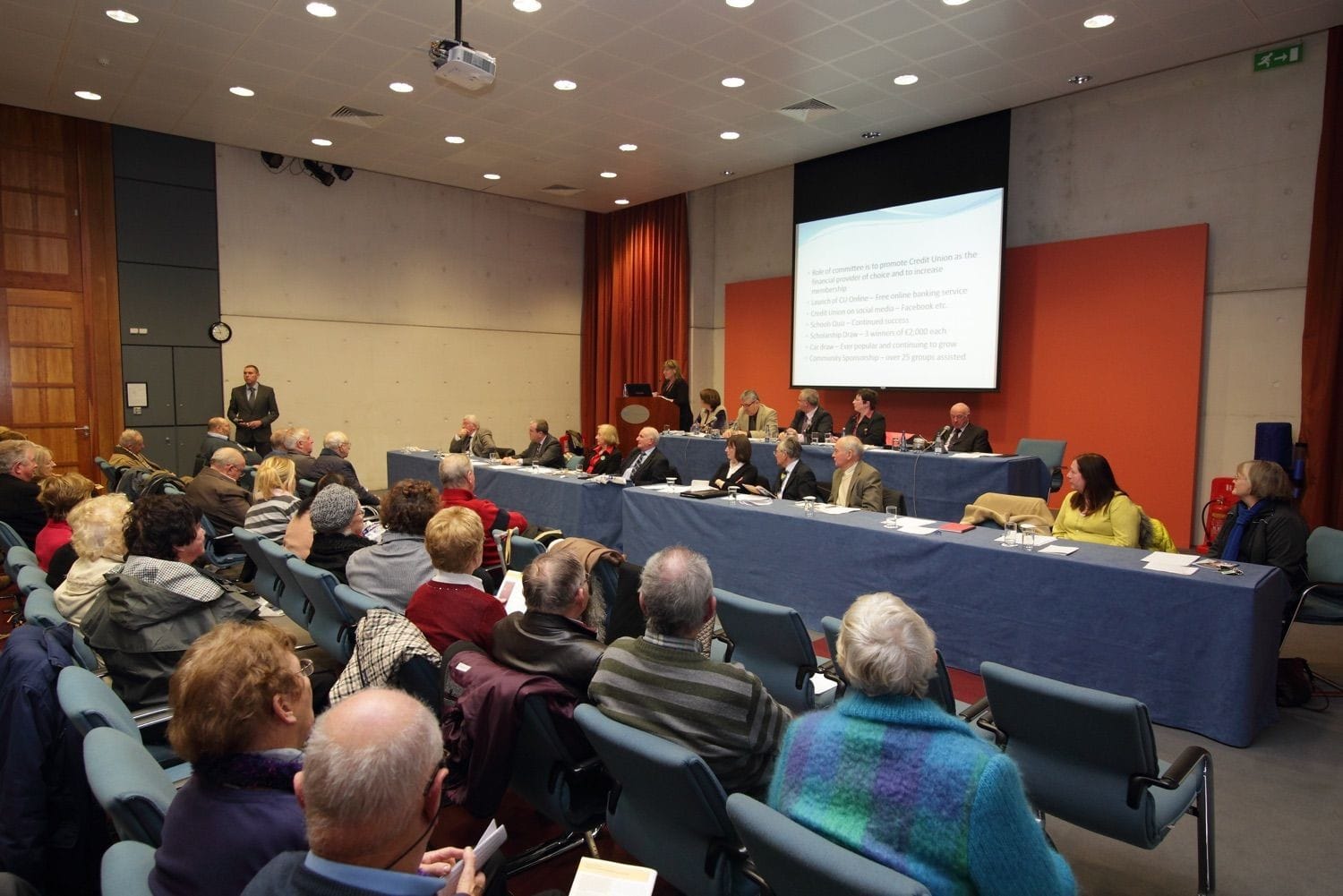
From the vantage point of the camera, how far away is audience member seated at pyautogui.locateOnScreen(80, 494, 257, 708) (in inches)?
91.6

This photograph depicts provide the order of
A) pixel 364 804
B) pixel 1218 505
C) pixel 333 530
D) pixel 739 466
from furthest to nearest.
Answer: pixel 1218 505 < pixel 739 466 < pixel 333 530 < pixel 364 804

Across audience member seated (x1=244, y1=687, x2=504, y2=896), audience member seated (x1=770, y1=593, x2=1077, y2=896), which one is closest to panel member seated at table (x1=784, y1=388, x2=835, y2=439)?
audience member seated (x1=770, y1=593, x2=1077, y2=896)

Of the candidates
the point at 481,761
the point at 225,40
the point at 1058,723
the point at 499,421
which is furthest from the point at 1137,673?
the point at 499,421

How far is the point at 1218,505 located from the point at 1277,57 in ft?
11.8

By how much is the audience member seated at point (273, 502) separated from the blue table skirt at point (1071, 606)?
9.29ft

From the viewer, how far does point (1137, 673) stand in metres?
3.20

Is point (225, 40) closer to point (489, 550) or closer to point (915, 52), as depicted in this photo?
point (489, 550)

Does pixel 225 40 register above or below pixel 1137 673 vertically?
above

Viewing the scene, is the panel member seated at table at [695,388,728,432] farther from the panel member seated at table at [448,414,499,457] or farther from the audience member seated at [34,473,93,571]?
the audience member seated at [34,473,93,571]

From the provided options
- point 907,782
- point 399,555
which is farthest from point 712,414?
point 907,782

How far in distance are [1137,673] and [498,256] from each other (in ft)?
33.2

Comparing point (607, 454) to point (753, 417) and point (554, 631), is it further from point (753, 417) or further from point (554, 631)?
point (554, 631)

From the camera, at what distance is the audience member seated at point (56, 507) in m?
3.44

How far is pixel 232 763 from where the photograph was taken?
1264 millimetres
